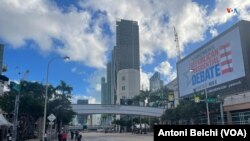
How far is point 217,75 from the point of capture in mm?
67062

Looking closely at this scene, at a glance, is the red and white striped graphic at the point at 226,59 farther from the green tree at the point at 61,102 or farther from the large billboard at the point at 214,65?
the green tree at the point at 61,102

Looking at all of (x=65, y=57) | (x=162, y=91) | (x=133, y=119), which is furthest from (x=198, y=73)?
(x=133, y=119)

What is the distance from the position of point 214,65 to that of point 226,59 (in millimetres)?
5118

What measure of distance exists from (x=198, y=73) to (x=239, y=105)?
2079 cm

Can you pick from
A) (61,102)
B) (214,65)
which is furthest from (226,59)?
(61,102)

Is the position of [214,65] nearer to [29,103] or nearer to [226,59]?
[226,59]

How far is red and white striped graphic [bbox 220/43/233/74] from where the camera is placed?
6219 centimetres

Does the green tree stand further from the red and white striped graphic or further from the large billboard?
the red and white striped graphic

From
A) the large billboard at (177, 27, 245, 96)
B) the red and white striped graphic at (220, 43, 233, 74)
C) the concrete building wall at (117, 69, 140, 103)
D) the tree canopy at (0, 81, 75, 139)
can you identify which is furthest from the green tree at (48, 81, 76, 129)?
the concrete building wall at (117, 69, 140, 103)

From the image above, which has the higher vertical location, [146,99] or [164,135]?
[146,99]

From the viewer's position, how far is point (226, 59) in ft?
208

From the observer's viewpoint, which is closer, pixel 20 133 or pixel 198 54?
pixel 20 133

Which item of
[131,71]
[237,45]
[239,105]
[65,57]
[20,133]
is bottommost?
[20,133]

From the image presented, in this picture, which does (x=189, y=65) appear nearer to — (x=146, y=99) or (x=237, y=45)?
(x=237, y=45)
